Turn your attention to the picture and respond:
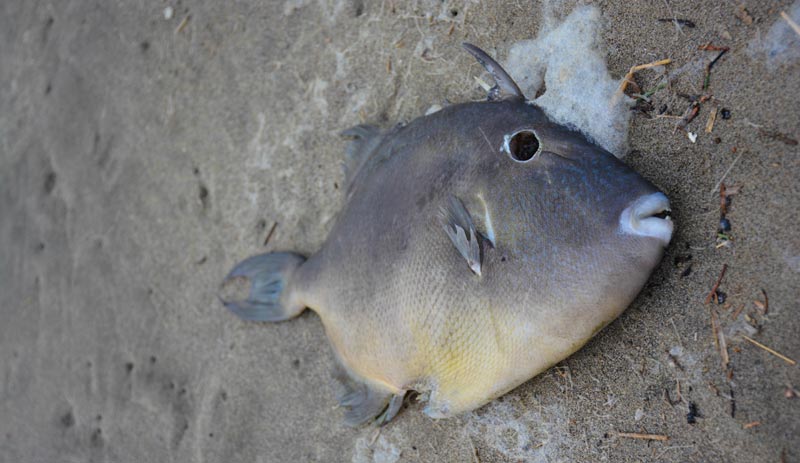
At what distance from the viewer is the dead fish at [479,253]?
5.34 feet

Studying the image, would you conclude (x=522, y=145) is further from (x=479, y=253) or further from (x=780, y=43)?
(x=780, y=43)

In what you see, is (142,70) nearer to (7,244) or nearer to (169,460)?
(7,244)

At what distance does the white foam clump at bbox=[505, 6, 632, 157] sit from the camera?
1.93 metres

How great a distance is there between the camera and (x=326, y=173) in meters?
2.66

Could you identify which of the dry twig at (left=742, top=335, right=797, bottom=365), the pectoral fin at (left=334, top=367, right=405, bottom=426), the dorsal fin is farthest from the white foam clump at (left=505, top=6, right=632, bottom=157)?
the pectoral fin at (left=334, top=367, right=405, bottom=426)

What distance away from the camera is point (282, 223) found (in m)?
2.77

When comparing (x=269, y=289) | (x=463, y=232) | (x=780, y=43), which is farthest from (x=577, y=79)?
(x=269, y=289)

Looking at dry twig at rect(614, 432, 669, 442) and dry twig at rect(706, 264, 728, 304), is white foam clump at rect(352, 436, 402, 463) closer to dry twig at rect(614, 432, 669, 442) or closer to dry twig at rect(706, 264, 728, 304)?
dry twig at rect(614, 432, 669, 442)

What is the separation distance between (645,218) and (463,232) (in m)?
0.47

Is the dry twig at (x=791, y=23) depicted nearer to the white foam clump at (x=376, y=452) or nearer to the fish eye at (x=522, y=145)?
the fish eye at (x=522, y=145)

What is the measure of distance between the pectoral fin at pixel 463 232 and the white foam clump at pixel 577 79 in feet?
1.46

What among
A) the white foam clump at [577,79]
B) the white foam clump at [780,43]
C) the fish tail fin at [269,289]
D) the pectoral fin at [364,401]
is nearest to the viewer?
the white foam clump at [780,43]

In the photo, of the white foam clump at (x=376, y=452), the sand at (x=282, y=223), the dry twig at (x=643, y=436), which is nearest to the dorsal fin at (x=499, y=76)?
the sand at (x=282, y=223)

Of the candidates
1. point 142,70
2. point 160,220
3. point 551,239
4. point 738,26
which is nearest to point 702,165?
point 738,26
